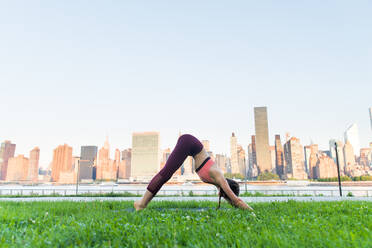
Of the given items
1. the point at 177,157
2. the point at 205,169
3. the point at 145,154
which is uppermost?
the point at 145,154

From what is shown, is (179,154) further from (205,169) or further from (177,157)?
(205,169)

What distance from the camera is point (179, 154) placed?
6586 mm


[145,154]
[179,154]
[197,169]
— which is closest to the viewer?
[179,154]

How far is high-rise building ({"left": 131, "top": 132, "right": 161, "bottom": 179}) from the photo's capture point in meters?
162

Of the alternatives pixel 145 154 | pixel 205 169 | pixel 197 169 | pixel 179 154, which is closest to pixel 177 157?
pixel 179 154

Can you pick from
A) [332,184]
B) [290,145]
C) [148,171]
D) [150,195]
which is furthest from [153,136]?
[150,195]

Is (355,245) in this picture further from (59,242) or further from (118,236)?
(59,242)

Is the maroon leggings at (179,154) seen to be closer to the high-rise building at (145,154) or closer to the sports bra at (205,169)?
the sports bra at (205,169)

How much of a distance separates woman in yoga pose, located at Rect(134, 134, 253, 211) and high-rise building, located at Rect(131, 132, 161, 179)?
155994mm

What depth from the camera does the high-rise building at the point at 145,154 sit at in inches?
6391

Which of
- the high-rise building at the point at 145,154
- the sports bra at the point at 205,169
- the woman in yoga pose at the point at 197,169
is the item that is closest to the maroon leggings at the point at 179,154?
the woman in yoga pose at the point at 197,169

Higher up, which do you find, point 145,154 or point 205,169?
point 145,154

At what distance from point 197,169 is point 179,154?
2.03 ft

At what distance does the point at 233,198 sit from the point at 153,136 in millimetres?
164943
